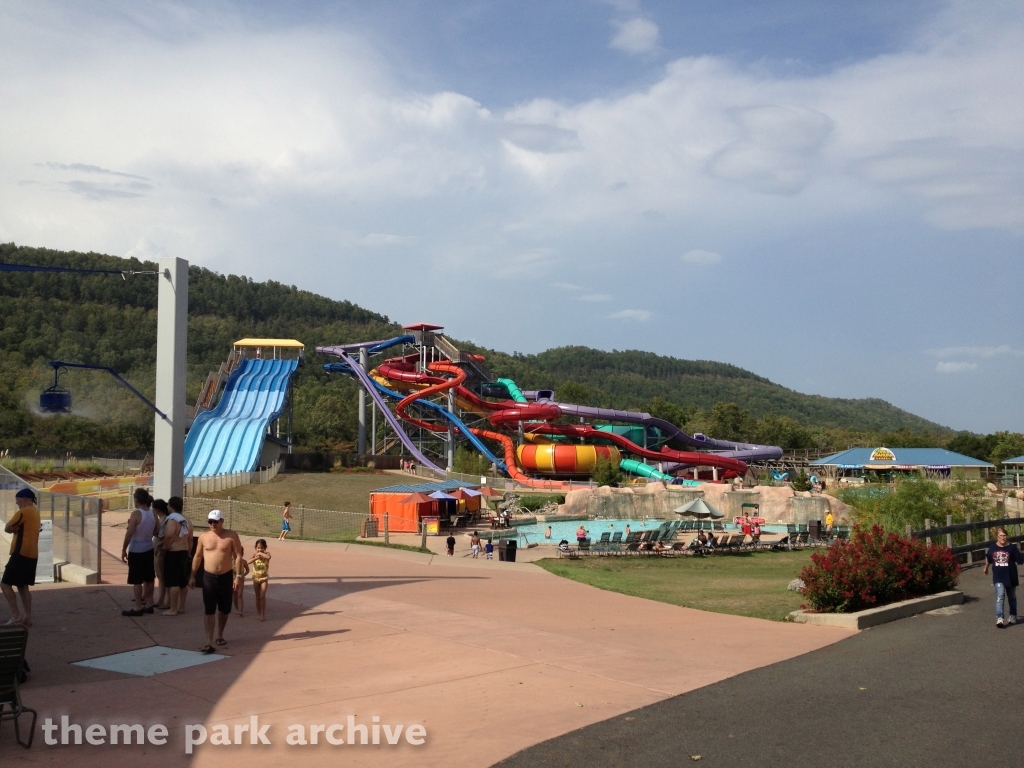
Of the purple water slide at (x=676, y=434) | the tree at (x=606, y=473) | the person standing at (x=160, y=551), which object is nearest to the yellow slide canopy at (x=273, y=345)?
the purple water slide at (x=676, y=434)

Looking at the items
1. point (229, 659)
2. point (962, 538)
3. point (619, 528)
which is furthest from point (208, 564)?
point (619, 528)

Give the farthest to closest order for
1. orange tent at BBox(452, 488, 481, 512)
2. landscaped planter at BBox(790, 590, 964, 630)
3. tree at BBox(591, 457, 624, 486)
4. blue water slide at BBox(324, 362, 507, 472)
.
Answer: blue water slide at BBox(324, 362, 507, 472), tree at BBox(591, 457, 624, 486), orange tent at BBox(452, 488, 481, 512), landscaped planter at BBox(790, 590, 964, 630)

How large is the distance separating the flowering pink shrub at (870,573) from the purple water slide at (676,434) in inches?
1690

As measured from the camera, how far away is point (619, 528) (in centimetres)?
3597

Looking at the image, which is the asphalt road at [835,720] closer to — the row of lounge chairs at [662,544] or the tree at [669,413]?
the row of lounge chairs at [662,544]

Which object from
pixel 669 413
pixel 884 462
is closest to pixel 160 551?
pixel 884 462

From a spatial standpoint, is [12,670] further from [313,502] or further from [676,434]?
[676,434]

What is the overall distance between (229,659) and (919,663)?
650 centimetres

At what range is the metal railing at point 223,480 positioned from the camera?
35219mm

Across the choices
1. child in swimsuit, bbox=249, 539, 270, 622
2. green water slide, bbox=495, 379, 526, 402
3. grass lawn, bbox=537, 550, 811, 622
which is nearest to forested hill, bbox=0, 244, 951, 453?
green water slide, bbox=495, 379, 526, 402

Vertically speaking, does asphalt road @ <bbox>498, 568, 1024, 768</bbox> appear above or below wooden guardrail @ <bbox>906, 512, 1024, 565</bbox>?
below

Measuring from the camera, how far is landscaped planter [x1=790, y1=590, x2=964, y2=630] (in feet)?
35.5

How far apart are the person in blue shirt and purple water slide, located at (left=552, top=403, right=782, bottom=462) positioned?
4435cm

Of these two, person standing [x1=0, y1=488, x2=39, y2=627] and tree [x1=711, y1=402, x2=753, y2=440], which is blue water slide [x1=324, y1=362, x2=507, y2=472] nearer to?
tree [x1=711, y1=402, x2=753, y2=440]
